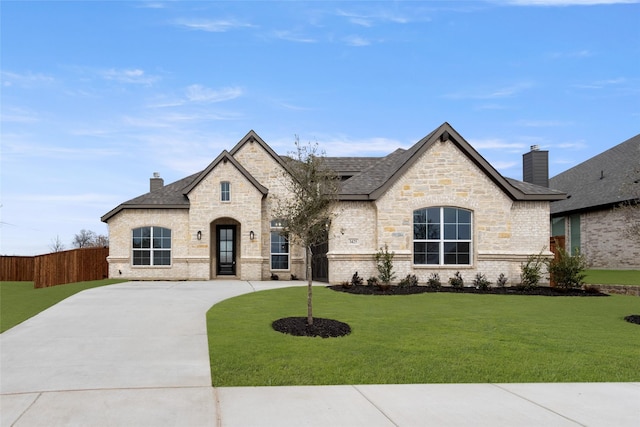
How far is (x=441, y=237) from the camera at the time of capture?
19.5 metres

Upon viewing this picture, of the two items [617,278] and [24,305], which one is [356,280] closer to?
[24,305]

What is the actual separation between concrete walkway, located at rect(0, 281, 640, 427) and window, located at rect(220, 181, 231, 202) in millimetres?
14436

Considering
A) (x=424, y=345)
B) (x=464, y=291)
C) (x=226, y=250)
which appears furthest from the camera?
(x=226, y=250)

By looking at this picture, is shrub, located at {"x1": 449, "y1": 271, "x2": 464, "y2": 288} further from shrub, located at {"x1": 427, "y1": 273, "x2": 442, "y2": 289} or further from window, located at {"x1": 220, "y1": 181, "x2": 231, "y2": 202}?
window, located at {"x1": 220, "y1": 181, "x2": 231, "y2": 202}

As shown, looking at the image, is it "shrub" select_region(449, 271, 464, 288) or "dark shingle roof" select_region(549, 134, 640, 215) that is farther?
"dark shingle roof" select_region(549, 134, 640, 215)

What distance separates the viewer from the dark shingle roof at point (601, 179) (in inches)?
1065

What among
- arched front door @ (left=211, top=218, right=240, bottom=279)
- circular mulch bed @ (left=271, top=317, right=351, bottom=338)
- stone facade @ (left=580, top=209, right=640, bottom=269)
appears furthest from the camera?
stone facade @ (left=580, top=209, right=640, bottom=269)

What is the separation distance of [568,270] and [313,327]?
13.4 m

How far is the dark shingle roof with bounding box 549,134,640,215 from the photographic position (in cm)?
2705

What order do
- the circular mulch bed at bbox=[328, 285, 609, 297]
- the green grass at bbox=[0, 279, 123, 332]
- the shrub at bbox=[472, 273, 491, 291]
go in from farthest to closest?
the shrub at bbox=[472, 273, 491, 291]
the circular mulch bed at bbox=[328, 285, 609, 297]
the green grass at bbox=[0, 279, 123, 332]

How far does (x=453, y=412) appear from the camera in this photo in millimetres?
5039

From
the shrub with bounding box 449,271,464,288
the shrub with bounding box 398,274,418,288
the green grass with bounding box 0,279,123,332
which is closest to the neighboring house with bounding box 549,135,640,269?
the shrub with bounding box 449,271,464,288

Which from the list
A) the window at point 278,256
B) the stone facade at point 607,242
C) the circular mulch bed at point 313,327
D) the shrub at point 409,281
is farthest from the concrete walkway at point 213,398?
the stone facade at point 607,242

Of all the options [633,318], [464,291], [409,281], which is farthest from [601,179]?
[633,318]
